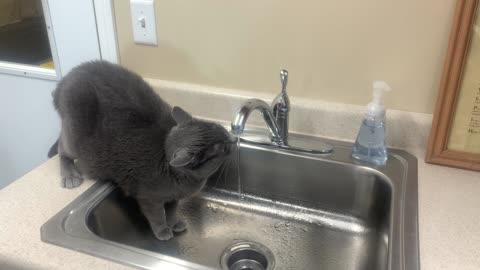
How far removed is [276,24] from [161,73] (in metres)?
0.36

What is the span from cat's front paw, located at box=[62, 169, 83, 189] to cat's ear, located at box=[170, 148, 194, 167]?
238 millimetres

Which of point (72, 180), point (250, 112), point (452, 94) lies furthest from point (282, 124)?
point (72, 180)

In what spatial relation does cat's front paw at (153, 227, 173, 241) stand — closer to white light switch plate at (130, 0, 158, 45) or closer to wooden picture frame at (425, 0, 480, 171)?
white light switch plate at (130, 0, 158, 45)

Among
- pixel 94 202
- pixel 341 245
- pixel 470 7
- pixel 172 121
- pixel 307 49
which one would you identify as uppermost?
pixel 470 7

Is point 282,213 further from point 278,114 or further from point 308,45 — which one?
point 308,45

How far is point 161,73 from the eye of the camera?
1116mm

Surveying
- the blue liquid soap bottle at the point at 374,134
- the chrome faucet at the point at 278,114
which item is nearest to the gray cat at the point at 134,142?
the chrome faucet at the point at 278,114

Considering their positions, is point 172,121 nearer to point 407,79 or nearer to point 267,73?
point 267,73

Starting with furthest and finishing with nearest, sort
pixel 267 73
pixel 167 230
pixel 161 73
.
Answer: pixel 161 73 < pixel 267 73 < pixel 167 230

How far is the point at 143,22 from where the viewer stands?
1054mm

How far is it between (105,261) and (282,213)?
0.49 m

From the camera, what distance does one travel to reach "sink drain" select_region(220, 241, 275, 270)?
92 cm

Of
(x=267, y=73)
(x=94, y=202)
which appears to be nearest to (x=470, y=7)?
(x=267, y=73)

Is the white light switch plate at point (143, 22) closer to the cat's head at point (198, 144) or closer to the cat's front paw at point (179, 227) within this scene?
the cat's head at point (198, 144)
